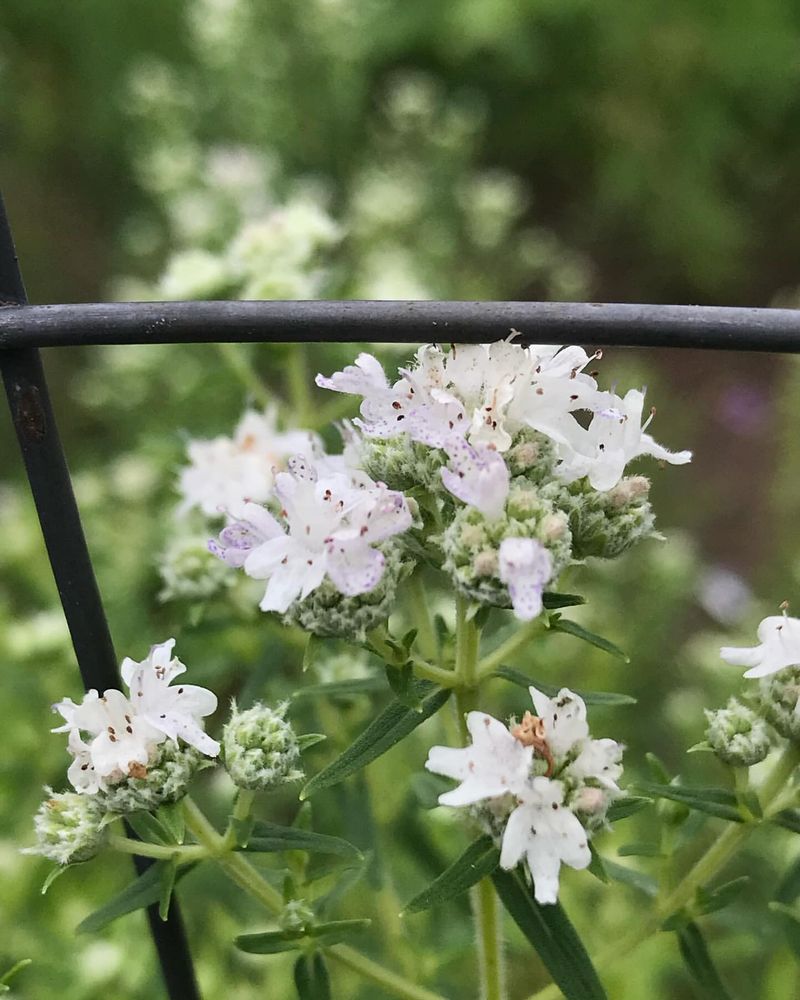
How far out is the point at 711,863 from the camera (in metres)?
0.94

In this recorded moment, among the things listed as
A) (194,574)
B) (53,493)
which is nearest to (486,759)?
(53,493)

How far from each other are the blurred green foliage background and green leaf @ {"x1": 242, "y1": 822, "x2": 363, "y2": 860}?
30 centimetres

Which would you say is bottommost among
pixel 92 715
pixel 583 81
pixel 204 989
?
pixel 204 989

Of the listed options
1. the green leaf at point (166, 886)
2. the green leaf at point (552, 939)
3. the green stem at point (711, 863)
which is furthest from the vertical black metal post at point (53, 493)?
the green stem at point (711, 863)

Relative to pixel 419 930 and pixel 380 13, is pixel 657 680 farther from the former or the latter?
pixel 380 13

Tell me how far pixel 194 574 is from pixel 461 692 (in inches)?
20.8

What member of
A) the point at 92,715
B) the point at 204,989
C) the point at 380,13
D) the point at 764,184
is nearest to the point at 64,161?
the point at 380,13

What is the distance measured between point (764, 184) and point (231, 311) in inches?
150

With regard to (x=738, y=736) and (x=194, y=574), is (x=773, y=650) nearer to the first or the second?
(x=738, y=736)

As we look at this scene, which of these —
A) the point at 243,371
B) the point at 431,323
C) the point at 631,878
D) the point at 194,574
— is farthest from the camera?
the point at 243,371

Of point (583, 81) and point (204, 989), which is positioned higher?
point (583, 81)

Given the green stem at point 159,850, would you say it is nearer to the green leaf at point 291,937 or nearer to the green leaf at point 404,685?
the green leaf at point 291,937

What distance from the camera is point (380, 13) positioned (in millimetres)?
3619

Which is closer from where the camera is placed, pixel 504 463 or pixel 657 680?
pixel 504 463
